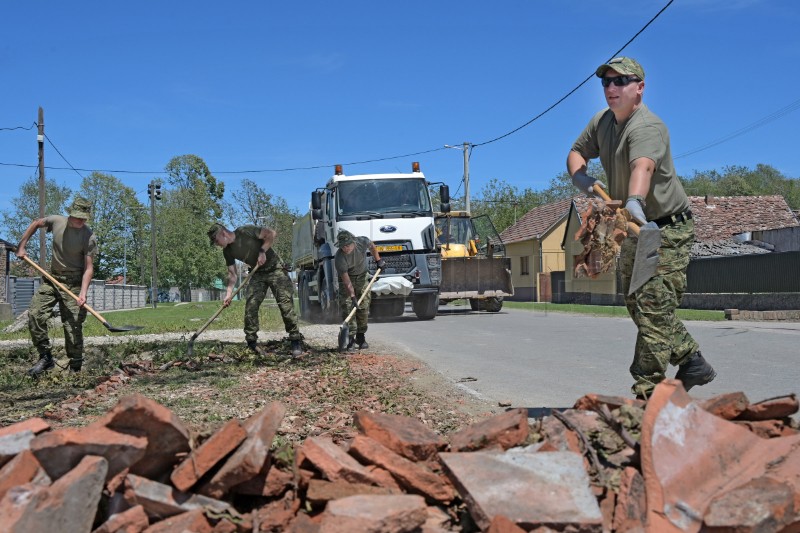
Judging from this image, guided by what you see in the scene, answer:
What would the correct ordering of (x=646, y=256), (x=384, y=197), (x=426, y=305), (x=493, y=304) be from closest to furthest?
(x=646, y=256)
(x=384, y=197)
(x=426, y=305)
(x=493, y=304)

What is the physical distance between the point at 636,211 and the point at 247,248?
21.0 ft

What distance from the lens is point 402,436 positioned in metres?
3.07

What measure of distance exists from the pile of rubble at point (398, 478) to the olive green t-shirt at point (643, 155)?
1489 millimetres

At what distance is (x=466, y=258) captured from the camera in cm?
2172

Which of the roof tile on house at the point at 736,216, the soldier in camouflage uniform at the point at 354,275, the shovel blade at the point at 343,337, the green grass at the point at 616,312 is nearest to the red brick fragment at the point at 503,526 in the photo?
the soldier in camouflage uniform at the point at 354,275

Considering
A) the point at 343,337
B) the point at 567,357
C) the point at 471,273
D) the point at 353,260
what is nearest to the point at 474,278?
the point at 471,273

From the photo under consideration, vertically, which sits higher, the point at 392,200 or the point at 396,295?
the point at 392,200

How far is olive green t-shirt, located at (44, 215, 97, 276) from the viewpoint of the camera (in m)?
8.05

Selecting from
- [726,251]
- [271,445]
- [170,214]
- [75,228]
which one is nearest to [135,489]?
[271,445]

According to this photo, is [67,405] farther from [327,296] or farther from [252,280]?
[327,296]

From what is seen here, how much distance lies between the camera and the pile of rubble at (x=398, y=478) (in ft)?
8.47

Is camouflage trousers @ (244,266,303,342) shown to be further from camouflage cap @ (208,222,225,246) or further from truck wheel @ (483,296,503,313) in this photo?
truck wheel @ (483,296,503,313)

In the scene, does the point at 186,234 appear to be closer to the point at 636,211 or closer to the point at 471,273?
the point at 471,273

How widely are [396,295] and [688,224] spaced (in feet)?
43.3
